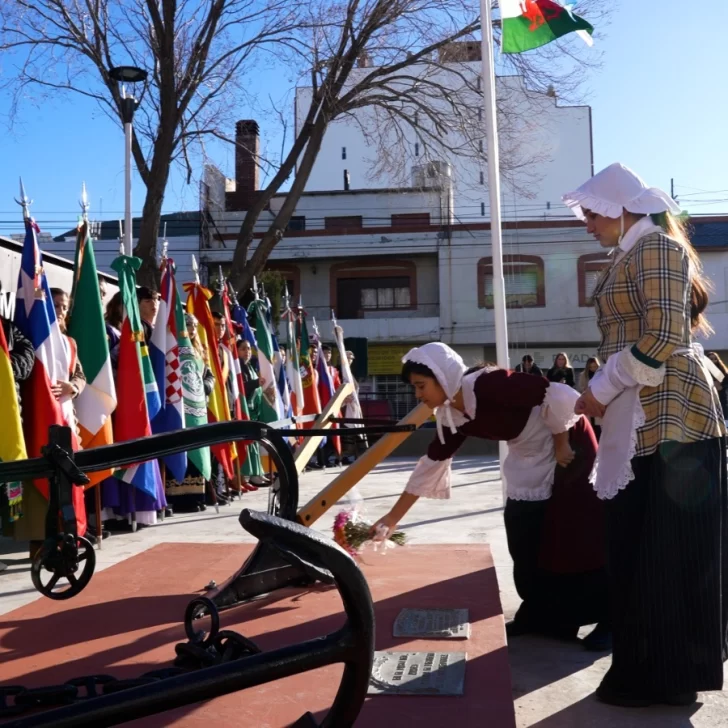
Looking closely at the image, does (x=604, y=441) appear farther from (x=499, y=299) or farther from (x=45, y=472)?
(x=499, y=299)

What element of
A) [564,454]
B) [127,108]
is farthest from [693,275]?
[127,108]

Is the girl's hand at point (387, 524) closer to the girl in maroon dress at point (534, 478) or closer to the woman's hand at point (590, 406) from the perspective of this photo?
the girl in maroon dress at point (534, 478)

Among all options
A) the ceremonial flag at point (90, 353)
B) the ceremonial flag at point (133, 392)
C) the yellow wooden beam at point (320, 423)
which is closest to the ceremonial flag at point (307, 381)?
the ceremonial flag at point (133, 392)

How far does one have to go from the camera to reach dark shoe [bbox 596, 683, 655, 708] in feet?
9.21

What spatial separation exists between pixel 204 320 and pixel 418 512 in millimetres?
2854

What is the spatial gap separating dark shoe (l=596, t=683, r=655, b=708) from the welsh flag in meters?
6.86

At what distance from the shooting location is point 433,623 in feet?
11.0

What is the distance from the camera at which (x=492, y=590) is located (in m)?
3.92

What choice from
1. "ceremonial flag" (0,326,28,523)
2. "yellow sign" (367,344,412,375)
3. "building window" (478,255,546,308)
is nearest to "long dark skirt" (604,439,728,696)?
"ceremonial flag" (0,326,28,523)

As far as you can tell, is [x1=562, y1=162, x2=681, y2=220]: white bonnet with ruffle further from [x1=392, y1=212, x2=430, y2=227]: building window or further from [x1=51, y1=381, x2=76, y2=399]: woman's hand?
[x1=392, y1=212, x2=430, y2=227]: building window

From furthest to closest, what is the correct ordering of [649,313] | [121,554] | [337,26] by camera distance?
[337,26]
[121,554]
[649,313]

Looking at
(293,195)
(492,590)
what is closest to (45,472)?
(492,590)

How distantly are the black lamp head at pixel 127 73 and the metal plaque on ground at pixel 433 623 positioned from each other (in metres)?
10.7

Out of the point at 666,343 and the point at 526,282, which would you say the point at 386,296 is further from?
the point at 666,343
